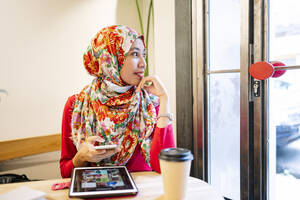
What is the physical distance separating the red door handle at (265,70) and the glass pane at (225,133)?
26 cm

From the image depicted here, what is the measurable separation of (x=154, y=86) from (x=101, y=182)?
1.93ft

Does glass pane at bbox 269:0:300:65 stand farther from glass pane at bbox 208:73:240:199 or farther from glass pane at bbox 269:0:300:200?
glass pane at bbox 208:73:240:199

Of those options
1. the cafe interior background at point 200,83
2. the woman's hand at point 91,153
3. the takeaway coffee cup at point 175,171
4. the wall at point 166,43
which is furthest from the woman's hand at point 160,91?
the wall at point 166,43

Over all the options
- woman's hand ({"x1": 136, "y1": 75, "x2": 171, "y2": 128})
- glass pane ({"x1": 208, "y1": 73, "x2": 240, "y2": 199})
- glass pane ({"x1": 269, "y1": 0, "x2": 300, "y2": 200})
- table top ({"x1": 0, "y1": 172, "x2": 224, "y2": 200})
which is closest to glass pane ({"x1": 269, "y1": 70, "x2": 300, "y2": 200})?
glass pane ({"x1": 269, "y1": 0, "x2": 300, "y2": 200})

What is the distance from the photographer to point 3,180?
1.74 m

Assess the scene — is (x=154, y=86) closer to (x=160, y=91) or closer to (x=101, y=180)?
(x=160, y=91)

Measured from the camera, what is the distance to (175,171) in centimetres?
77

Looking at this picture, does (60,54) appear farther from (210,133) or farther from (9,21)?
(210,133)

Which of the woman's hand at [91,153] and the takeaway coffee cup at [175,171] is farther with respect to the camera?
the woman's hand at [91,153]

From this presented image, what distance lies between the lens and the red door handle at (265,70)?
1.50 metres

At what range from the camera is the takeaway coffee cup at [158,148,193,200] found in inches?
30.1

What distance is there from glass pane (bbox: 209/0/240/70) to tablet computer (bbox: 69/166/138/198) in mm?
1166

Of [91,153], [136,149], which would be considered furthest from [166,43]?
[91,153]

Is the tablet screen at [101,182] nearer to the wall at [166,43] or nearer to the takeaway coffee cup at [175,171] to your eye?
the takeaway coffee cup at [175,171]
